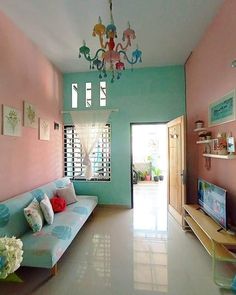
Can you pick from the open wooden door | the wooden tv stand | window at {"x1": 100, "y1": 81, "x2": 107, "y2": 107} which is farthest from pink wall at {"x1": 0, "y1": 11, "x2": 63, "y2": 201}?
the wooden tv stand

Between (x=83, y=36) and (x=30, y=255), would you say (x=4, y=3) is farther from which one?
(x=30, y=255)

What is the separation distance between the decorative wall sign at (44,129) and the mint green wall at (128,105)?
112 centimetres

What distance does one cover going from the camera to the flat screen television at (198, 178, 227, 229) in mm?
2283

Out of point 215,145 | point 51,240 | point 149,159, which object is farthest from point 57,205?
point 149,159

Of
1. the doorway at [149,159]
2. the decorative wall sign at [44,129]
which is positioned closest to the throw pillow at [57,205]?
the decorative wall sign at [44,129]

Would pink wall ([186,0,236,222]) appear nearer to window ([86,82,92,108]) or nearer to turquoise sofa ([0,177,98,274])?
turquoise sofa ([0,177,98,274])

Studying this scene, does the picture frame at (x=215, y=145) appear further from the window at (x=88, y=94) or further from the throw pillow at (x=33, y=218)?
the window at (x=88, y=94)

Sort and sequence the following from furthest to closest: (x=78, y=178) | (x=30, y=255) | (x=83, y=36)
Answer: (x=78, y=178)
(x=83, y=36)
(x=30, y=255)

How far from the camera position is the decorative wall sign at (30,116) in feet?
10.3

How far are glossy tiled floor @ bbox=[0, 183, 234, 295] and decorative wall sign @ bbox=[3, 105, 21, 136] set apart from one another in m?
1.80

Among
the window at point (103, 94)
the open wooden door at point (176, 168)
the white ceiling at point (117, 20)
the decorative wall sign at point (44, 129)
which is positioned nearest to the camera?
the white ceiling at point (117, 20)

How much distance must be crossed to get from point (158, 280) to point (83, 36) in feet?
11.7

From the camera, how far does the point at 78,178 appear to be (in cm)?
474

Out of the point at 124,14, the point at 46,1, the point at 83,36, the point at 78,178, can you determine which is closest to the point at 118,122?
the point at 78,178
